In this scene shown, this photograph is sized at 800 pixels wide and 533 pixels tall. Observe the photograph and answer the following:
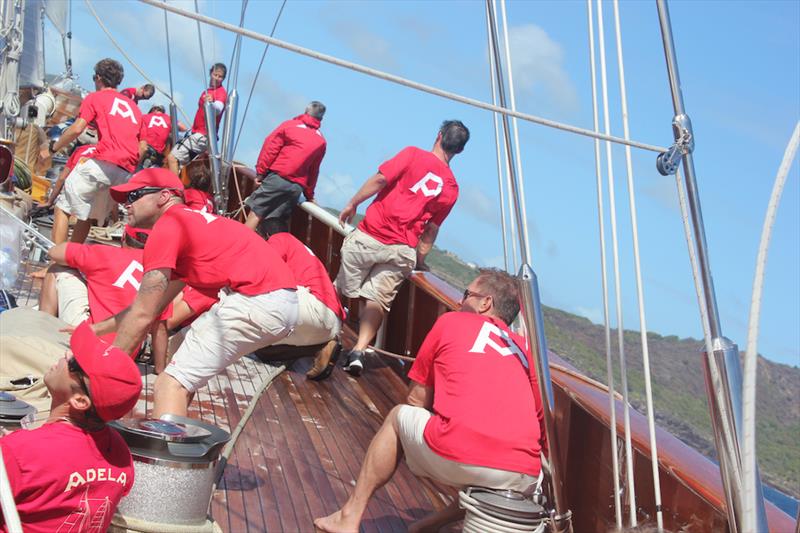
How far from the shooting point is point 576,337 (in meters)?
12.4

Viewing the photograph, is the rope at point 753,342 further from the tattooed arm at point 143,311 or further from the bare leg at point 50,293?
the bare leg at point 50,293

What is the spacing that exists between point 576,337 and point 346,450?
8.48m

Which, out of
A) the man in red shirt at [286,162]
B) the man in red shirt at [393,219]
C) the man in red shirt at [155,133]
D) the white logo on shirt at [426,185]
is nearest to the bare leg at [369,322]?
the man in red shirt at [393,219]

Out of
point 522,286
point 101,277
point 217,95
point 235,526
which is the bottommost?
point 235,526

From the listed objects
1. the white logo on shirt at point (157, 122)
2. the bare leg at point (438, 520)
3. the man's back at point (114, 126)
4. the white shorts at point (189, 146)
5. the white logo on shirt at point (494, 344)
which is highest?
the white logo on shirt at point (157, 122)

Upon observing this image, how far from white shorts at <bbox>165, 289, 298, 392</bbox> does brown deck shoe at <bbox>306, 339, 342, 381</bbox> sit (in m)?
1.52

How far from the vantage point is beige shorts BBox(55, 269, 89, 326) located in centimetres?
468

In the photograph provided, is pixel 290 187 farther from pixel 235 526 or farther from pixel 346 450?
pixel 235 526

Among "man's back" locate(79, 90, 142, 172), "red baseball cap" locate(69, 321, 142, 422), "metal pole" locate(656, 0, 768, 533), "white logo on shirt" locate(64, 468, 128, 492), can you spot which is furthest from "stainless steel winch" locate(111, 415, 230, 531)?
"man's back" locate(79, 90, 142, 172)

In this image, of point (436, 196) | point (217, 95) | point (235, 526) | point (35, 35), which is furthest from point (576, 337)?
point (35, 35)

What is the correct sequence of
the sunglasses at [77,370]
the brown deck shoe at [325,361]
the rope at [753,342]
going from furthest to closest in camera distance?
the brown deck shoe at [325,361] → the sunglasses at [77,370] → the rope at [753,342]

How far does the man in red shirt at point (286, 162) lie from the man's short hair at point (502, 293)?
405 centimetres

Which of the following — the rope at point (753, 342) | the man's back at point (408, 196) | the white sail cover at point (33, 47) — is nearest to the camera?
the rope at point (753, 342)

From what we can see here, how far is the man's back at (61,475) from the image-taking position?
192 cm
